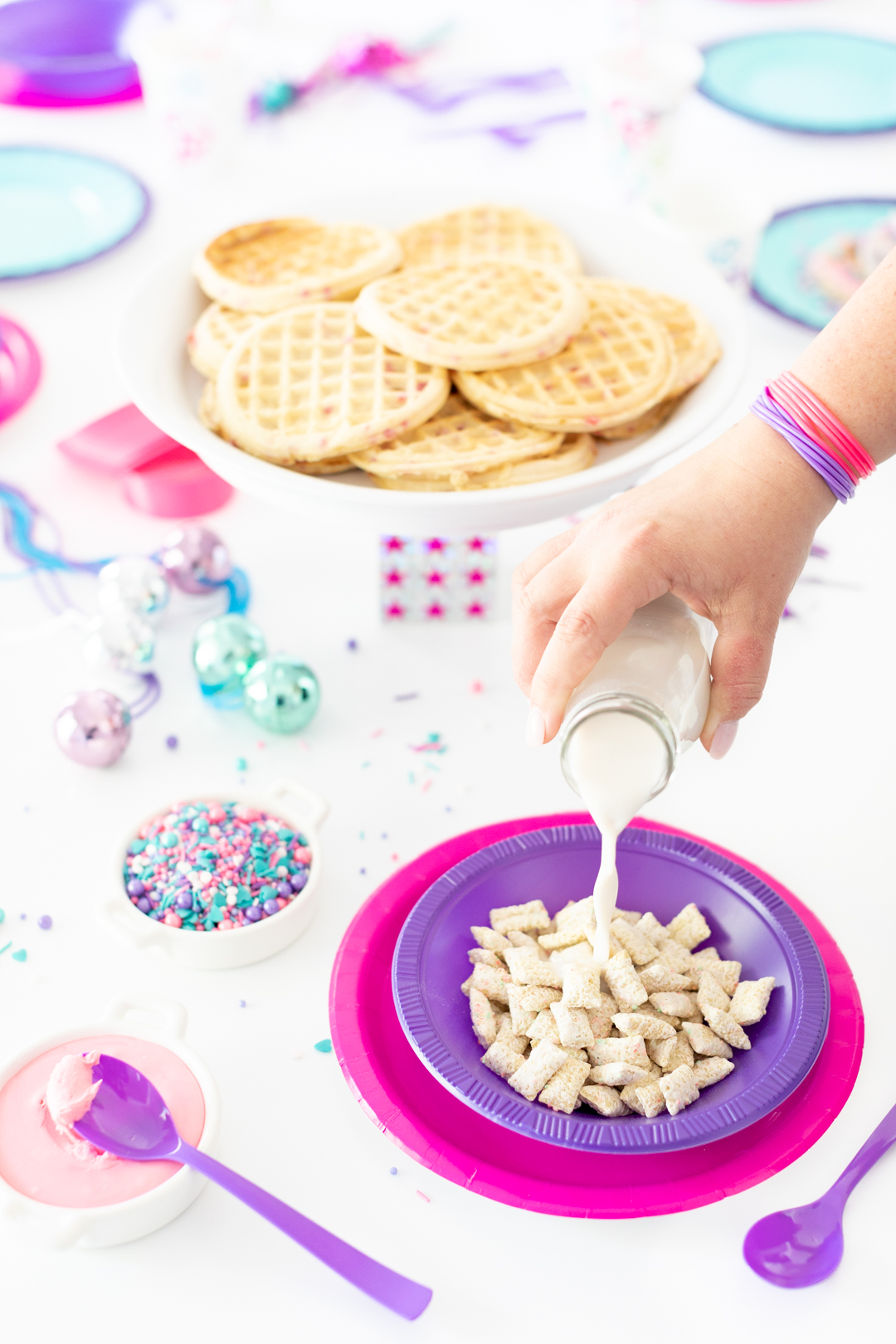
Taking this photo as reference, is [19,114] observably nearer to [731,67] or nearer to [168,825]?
[731,67]

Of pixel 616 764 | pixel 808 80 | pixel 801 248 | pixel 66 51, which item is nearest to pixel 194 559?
pixel 616 764

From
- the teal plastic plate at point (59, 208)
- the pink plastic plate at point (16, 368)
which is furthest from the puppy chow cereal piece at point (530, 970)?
the teal plastic plate at point (59, 208)

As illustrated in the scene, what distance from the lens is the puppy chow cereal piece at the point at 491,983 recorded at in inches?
36.9

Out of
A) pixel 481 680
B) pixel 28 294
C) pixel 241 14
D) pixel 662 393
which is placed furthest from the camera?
pixel 241 14

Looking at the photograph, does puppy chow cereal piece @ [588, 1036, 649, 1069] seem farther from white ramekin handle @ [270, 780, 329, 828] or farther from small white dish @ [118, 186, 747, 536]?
small white dish @ [118, 186, 747, 536]

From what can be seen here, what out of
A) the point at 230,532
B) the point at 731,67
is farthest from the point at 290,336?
the point at 731,67

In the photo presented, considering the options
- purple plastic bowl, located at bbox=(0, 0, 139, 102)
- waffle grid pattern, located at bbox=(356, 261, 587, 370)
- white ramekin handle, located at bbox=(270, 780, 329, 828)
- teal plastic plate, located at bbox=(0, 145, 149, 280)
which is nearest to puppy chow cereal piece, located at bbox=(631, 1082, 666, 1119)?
white ramekin handle, located at bbox=(270, 780, 329, 828)

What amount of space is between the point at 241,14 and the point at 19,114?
0.57 m

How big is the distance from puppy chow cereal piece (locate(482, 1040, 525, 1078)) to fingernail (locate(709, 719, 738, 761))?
273 millimetres

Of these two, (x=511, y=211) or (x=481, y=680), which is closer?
(x=481, y=680)

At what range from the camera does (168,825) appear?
105 centimetres

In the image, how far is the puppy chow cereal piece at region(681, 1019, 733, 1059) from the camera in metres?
0.90

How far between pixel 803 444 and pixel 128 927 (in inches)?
25.7

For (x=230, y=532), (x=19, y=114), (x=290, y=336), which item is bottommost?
(x=230, y=532)
